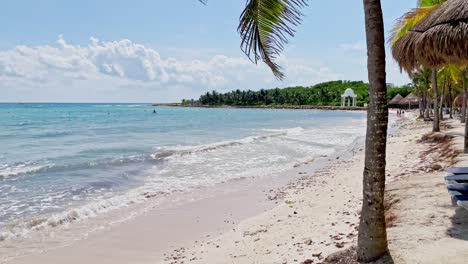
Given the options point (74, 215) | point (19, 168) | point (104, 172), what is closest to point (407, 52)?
point (74, 215)

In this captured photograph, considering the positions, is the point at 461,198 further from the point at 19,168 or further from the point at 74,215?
the point at 19,168

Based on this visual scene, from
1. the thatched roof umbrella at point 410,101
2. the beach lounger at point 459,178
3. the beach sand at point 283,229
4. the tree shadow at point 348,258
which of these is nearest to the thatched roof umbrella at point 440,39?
the beach lounger at point 459,178

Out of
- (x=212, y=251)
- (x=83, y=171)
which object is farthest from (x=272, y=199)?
(x=83, y=171)

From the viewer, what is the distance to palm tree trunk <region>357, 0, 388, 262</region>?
373 cm

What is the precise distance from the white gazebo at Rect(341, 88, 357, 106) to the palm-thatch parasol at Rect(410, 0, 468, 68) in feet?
315

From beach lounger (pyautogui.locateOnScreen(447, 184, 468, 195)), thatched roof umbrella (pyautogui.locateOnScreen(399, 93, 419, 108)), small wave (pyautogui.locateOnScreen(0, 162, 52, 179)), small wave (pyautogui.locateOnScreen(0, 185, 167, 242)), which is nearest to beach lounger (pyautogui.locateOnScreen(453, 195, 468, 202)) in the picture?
beach lounger (pyautogui.locateOnScreen(447, 184, 468, 195))

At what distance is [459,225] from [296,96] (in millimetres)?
120359

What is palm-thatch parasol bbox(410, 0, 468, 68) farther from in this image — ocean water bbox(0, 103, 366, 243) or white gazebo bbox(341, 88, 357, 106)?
white gazebo bbox(341, 88, 357, 106)

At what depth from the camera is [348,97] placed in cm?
10250

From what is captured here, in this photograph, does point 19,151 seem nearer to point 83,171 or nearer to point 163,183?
point 83,171

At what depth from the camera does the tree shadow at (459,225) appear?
4801 mm

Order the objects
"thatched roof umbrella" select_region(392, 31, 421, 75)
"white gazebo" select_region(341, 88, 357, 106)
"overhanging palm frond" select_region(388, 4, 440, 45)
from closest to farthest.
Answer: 1. "thatched roof umbrella" select_region(392, 31, 421, 75)
2. "overhanging palm frond" select_region(388, 4, 440, 45)
3. "white gazebo" select_region(341, 88, 357, 106)

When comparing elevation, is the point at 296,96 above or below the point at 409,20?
below

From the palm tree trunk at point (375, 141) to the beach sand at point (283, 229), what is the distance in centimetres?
35
